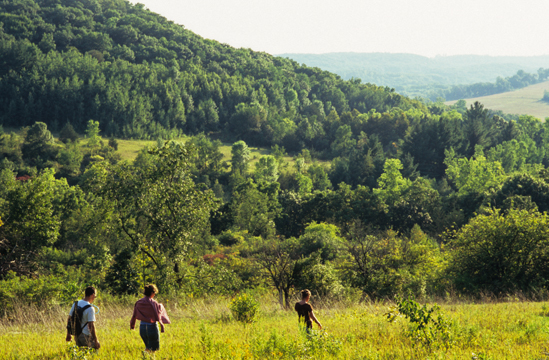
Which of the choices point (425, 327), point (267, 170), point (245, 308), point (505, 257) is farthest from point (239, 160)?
point (425, 327)

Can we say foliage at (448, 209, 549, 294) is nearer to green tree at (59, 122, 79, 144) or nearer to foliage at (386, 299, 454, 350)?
foliage at (386, 299, 454, 350)

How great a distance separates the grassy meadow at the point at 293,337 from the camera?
27.5ft

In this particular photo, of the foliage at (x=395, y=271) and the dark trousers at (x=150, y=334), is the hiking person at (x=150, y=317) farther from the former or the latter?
the foliage at (x=395, y=271)

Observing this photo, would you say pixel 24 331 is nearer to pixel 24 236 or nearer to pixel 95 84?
pixel 24 236

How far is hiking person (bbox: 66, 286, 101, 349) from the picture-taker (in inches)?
326

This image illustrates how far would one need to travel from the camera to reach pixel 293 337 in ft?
32.6

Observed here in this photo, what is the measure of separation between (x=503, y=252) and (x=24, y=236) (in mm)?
41109

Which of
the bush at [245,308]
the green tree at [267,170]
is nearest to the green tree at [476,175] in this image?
the green tree at [267,170]

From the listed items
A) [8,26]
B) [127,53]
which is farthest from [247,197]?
[8,26]

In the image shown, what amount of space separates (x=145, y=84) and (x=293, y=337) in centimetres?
14417

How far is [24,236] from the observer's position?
131 feet

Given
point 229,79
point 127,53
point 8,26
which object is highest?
point 8,26

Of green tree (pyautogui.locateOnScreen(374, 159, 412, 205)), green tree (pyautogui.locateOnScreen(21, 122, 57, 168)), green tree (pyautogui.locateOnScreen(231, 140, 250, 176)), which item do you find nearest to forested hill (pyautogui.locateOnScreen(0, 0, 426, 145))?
green tree (pyautogui.locateOnScreen(21, 122, 57, 168))

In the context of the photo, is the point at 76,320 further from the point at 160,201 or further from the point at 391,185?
the point at 391,185
